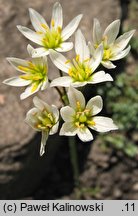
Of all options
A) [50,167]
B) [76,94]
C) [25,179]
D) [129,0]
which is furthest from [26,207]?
[129,0]

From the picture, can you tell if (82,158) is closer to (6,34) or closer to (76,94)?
(6,34)

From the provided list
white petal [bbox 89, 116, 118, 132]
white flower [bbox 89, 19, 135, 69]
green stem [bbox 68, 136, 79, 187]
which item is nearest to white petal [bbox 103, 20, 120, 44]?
white flower [bbox 89, 19, 135, 69]

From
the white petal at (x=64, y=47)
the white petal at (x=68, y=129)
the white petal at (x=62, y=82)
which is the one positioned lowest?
the white petal at (x=68, y=129)

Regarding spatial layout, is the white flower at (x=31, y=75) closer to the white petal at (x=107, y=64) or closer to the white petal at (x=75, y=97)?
the white petal at (x=75, y=97)

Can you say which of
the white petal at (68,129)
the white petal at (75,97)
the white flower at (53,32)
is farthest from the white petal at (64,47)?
the white petal at (68,129)

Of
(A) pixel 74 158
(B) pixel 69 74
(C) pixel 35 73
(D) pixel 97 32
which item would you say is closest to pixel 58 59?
(B) pixel 69 74

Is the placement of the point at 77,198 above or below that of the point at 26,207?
below

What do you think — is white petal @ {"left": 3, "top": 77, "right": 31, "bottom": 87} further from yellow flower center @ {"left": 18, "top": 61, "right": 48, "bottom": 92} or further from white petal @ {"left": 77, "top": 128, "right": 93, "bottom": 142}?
white petal @ {"left": 77, "top": 128, "right": 93, "bottom": 142}
